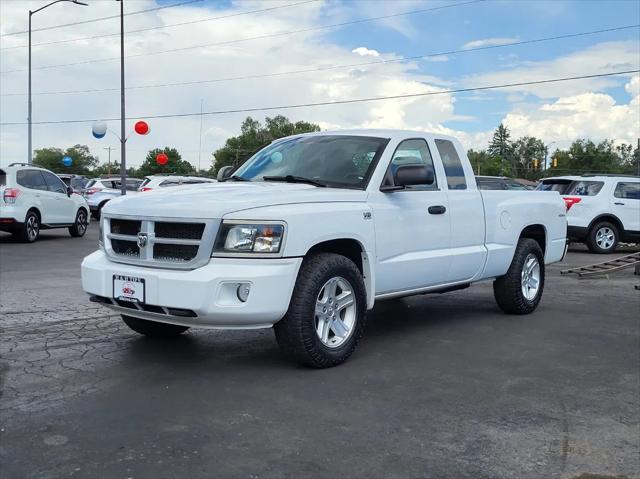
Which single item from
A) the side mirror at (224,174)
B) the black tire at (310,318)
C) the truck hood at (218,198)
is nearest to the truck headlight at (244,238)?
the truck hood at (218,198)

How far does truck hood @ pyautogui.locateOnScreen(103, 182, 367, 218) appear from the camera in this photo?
200 inches

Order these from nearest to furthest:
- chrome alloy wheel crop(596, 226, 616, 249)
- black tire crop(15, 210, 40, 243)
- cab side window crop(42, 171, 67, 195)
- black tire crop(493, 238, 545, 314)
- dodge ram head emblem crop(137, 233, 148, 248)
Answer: dodge ram head emblem crop(137, 233, 148, 248), black tire crop(493, 238, 545, 314), black tire crop(15, 210, 40, 243), chrome alloy wheel crop(596, 226, 616, 249), cab side window crop(42, 171, 67, 195)

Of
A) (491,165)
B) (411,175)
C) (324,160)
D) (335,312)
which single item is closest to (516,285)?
(411,175)

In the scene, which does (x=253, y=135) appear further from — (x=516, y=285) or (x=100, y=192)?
(x=516, y=285)

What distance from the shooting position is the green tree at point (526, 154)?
446 ft

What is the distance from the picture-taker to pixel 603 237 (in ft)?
55.4

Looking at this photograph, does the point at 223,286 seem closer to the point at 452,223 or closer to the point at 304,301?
the point at 304,301

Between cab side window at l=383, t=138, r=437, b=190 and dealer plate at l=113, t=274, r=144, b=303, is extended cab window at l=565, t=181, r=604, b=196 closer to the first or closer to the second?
cab side window at l=383, t=138, r=437, b=190

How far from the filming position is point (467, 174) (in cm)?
719

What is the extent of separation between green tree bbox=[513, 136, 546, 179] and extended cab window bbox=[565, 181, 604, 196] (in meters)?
116

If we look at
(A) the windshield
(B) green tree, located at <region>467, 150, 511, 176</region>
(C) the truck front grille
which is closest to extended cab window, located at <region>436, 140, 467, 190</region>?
(A) the windshield

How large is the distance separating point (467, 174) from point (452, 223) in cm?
67

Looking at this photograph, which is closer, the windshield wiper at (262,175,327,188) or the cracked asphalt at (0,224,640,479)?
the cracked asphalt at (0,224,640,479)

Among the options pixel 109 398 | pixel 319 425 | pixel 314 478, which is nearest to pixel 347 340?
pixel 319 425
